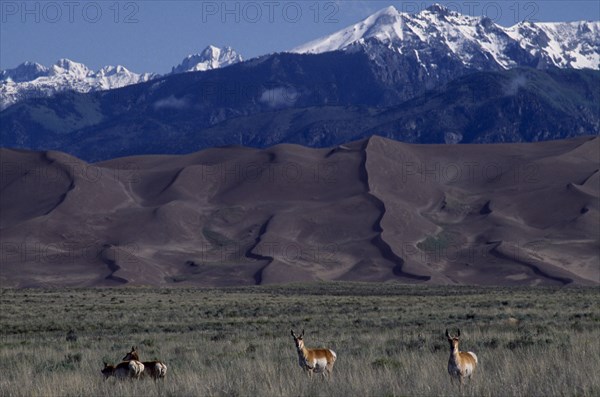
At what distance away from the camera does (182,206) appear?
15712cm

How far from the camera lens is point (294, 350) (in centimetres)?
2667

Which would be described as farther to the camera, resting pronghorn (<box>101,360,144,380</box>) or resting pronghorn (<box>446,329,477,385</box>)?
resting pronghorn (<box>101,360,144,380</box>)

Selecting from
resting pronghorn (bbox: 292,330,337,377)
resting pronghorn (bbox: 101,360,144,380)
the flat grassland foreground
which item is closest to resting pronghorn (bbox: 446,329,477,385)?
the flat grassland foreground

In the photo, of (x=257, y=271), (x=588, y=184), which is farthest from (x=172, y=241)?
(x=588, y=184)

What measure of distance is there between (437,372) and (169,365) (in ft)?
23.0

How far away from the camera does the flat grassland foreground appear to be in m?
17.4

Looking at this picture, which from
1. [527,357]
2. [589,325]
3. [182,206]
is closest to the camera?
[527,357]

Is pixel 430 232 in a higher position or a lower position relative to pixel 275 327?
higher

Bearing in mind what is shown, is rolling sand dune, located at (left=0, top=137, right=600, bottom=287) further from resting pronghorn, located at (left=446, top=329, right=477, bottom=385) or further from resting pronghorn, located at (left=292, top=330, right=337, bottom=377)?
resting pronghorn, located at (left=446, top=329, right=477, bottom=385)

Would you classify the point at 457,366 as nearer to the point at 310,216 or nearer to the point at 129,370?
the point at 129,370

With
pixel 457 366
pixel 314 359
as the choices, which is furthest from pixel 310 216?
pixel 457 366

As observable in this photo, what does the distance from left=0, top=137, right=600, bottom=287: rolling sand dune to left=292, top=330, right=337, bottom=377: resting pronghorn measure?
99.9 meters

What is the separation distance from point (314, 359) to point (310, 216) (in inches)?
5133

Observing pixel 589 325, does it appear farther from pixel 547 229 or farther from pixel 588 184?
pixel 588 184
